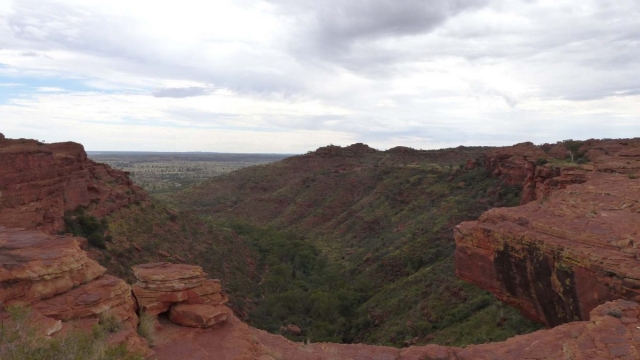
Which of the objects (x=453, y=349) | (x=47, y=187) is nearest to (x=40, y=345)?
(x=453, y=349)

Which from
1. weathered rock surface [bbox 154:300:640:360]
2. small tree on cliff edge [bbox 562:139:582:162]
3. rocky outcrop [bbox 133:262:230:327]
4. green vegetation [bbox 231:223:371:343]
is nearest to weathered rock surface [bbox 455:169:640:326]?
weathered rock surface [bbox 154:300:640:360]

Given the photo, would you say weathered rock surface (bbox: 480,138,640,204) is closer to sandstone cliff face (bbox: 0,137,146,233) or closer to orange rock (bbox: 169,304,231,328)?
orange rock (bbox: 169,304,231,328)

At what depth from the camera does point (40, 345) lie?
20.1ft

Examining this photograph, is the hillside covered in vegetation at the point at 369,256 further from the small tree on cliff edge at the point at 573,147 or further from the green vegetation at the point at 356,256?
the small tree on cliff edge at the point at 573,147

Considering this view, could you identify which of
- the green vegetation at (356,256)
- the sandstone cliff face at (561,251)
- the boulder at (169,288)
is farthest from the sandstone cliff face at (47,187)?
the sandstone cliff face at (561,251)

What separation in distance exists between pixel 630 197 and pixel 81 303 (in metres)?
20.1

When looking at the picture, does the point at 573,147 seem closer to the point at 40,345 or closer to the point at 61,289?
the point at 61,289

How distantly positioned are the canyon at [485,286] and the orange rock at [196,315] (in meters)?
0.02

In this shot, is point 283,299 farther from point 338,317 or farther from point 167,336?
point 167,336

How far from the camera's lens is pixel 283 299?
31844 millimetres

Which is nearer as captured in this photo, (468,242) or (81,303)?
(81,303)

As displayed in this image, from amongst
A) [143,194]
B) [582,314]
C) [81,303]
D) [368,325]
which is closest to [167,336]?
[81,303]

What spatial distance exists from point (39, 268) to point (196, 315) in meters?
3.47

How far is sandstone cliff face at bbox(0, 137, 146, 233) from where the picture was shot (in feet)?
75.9
